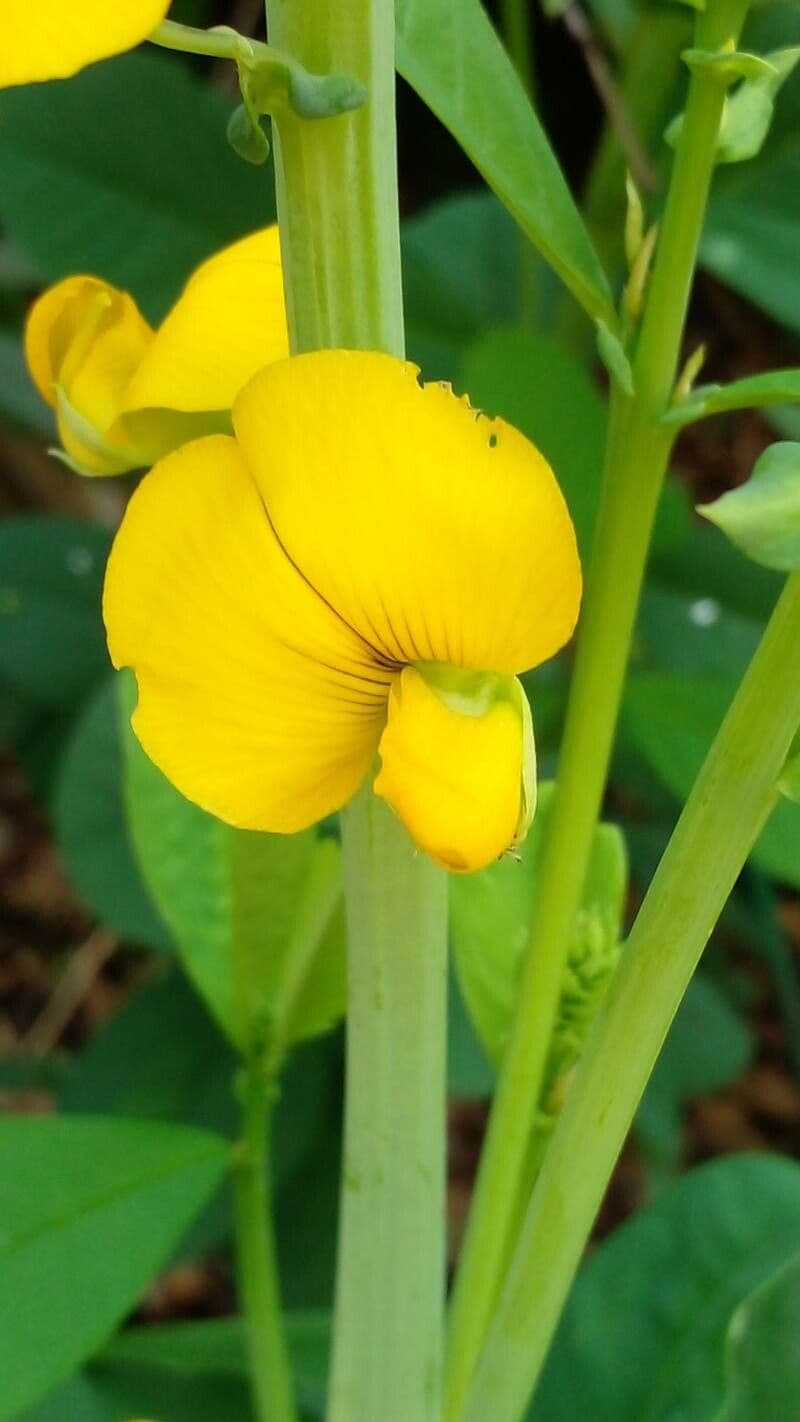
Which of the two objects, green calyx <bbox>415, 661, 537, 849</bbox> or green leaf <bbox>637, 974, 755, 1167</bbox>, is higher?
green calyx <bbox>415, 661, 537, 849</bbox>

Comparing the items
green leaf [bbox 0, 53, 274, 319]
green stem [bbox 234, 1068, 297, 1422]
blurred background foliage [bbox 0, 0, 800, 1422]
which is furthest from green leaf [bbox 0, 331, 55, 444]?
green stem [bbox 234, 1068, 297, 1422]

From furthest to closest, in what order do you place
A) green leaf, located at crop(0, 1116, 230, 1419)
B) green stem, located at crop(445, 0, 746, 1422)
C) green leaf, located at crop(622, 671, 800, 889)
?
green leaf, located at crop(622, 671, 800, 889), green leaf, located at crop(0, 1116, 230, 1419), green stem, located at crop(445, 0, 746, 1422)

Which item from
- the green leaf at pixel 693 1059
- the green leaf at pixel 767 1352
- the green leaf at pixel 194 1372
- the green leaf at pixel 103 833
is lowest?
the green leaf at pixel 693 1059

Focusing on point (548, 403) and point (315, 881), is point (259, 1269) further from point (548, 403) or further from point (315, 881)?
point (548, 403)

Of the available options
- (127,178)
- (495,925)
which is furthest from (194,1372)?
(127,178)

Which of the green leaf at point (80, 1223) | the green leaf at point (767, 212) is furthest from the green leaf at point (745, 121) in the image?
the green leaf at point (767, 212)

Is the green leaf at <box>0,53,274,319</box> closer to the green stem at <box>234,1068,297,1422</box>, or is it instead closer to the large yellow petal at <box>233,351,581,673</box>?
the green stem at <box>234,1068,297,1422</box>

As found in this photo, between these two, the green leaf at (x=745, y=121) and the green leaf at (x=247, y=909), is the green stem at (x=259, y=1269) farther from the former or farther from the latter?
the green leaf at (x=745, y=121)
